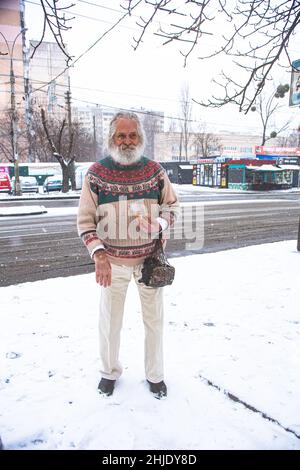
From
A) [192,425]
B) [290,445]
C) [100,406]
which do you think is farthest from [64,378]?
[290,445]

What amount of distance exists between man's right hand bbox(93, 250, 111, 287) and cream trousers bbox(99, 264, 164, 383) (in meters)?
0.10

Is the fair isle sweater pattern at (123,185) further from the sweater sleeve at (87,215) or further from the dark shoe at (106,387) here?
the dark shoe at (106,387)

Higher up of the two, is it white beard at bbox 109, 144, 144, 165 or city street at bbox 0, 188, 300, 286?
white beard at bbox 109, 144, 144, 165

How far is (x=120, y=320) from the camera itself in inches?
97.2

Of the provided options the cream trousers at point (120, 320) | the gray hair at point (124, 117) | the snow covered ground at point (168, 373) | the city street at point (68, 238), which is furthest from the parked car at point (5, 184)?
the cream trousers at point (120, 320)

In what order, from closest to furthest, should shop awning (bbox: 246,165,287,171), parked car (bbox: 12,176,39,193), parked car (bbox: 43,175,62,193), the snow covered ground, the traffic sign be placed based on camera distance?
the snow covered ground
the traffic sign
parked car (bbox: 12,176,39,193)
parked car (bbox: 43,175,62,193)
shop awning (bbox: 246,165,287,171)

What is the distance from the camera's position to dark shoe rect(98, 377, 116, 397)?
2441mm

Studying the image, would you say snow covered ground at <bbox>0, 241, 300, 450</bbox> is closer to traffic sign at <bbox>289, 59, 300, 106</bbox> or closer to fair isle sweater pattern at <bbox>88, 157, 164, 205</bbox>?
fair isle sweater pattern at <bbox>88, 157, 164, 205</bbox>

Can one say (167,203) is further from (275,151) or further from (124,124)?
(275,151)

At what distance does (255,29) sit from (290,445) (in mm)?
3627

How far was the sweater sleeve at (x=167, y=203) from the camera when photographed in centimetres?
246

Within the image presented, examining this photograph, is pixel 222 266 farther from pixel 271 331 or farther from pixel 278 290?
pixel 271 331

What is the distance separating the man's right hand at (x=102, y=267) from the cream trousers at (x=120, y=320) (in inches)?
4.0

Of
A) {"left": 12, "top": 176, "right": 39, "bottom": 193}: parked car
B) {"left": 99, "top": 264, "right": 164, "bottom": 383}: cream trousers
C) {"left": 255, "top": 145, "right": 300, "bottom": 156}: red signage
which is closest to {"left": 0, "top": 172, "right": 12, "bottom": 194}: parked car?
{"left": 12, "top": 176, "right": 39, "bottom": 193}: parked car
